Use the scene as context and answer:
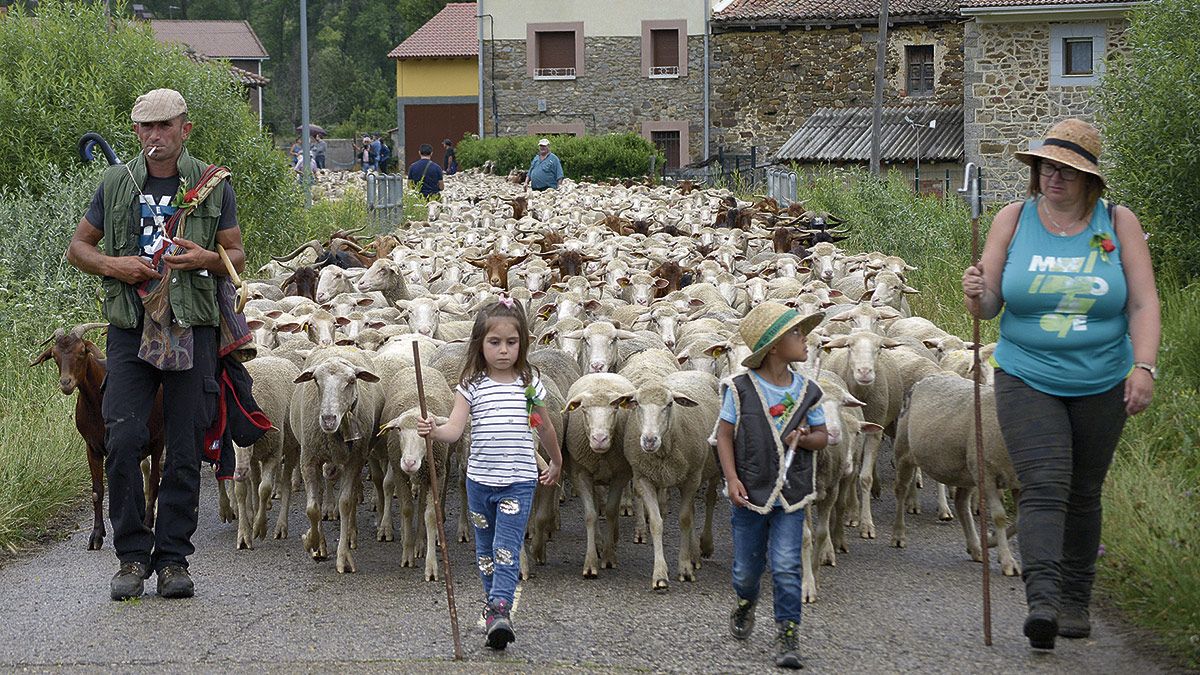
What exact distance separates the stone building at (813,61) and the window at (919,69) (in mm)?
29

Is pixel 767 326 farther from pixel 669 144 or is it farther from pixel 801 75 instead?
pixel 669 144

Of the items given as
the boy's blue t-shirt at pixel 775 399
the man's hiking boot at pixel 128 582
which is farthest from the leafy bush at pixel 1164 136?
the man's hiking boot at pixel 128 582

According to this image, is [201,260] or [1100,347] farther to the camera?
[201,260]

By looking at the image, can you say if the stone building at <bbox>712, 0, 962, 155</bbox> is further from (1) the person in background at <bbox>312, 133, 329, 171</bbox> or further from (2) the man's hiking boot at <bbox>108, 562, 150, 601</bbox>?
(2) the man's hiking boot at <bbox>108, 562, 150, 601</bbox>

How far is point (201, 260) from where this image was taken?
720 cm

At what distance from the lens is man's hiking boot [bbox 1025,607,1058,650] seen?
6.01 m

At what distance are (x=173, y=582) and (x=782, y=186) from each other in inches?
1099

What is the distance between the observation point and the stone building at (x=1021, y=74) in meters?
34.8

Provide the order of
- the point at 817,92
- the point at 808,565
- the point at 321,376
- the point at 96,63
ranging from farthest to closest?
the point at 817,92 < the point at 96,63 < the point at 321,376 < the point at 808,565

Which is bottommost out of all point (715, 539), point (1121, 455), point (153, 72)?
point (715, 539)

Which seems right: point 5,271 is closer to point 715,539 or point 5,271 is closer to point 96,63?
point 96,63

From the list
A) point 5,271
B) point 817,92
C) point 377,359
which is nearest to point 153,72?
point 5,271

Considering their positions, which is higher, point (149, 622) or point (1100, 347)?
point (1100, 347)

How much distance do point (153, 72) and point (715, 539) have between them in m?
10.4
